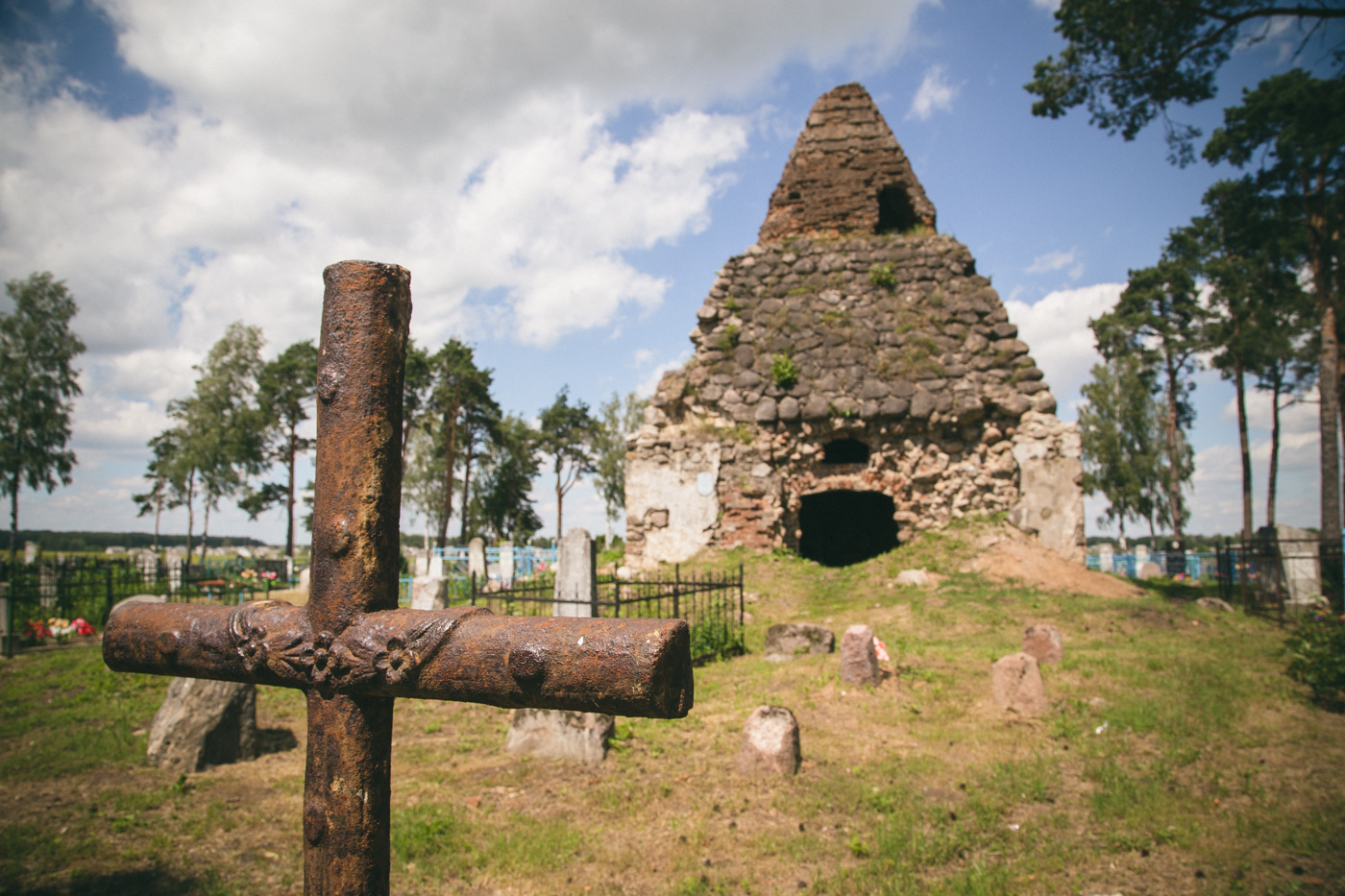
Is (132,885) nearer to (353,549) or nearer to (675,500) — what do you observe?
(353,549)

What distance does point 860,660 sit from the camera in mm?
6539

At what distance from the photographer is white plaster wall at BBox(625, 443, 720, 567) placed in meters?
12.5

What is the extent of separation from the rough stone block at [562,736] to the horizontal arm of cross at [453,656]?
3727 millimetres

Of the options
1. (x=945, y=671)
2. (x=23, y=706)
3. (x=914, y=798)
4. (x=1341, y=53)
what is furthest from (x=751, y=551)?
(x=1341, y=53)

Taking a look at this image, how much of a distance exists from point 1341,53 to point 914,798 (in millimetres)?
11302

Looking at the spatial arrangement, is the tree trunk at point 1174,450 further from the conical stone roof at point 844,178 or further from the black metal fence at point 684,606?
the black metal fence at point 684,606

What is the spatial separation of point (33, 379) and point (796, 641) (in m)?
29.7

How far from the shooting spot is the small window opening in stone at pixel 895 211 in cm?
1509

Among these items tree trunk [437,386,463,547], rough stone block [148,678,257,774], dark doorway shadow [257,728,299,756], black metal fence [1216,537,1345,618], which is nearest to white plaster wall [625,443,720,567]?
dark doorway shadow [257,728,299,756]

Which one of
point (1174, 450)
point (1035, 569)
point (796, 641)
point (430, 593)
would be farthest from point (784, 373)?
point (1174, 450)

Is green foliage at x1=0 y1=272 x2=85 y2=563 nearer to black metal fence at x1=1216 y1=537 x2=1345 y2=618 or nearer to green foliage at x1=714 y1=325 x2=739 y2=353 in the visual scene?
green foliage at x1=714 y1=325 x2=739 y2=353

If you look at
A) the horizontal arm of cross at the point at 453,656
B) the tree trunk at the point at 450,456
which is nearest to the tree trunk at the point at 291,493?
the tree trunk at the point at 450,456

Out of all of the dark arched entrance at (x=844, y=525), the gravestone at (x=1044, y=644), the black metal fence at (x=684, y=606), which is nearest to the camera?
the gravestone at (x=1044, y=644)

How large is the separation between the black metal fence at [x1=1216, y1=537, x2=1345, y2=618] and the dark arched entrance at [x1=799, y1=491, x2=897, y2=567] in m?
7.09
